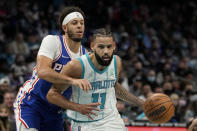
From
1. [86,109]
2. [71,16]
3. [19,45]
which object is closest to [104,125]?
[86,109]

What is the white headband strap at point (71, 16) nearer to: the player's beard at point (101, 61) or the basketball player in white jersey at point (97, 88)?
the basketball player in white jersey at point (97, 88)

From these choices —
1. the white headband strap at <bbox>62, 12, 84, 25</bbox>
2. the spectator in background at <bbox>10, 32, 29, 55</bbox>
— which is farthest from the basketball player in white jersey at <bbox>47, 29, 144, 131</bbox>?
the spectator in background at <bbox>10, 32, 29, 55</bbox>

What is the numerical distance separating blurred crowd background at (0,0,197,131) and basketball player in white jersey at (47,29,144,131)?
3339 millimetres

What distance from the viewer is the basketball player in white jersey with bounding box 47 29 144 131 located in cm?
398

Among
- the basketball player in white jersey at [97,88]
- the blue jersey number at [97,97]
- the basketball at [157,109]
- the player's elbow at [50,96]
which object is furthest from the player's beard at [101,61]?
the basketball at [157,109]

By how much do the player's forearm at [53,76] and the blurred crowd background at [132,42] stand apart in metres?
3.35

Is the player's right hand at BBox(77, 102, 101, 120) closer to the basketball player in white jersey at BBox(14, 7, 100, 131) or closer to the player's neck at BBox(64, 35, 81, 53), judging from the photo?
the basketball player in white jersey at BBox(14, 7, 100, 131)

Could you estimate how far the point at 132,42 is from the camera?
1309 cm


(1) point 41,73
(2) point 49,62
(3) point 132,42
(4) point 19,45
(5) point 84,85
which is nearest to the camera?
(5) point 84,85

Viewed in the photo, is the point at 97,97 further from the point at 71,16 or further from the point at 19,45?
the point at 19,45

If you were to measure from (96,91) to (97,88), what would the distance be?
1.3 inches

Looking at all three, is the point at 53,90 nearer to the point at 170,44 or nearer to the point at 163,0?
the point at 170,44

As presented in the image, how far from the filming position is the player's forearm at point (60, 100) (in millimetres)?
3938

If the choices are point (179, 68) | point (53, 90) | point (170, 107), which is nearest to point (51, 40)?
point (53, 90)
